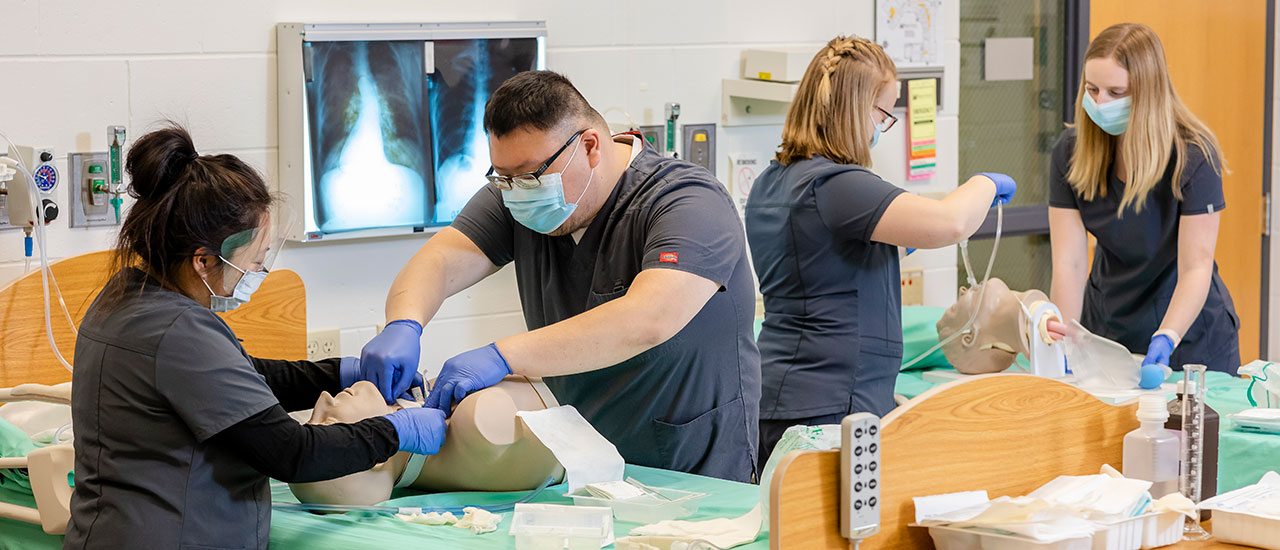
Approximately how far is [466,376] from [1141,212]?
1.79 meters

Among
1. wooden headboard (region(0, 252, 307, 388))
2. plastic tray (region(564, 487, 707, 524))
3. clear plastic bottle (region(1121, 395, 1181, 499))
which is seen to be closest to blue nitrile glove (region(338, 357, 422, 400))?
plastic tray (region(564, 487, 707, 524))

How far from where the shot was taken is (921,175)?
12.4ft

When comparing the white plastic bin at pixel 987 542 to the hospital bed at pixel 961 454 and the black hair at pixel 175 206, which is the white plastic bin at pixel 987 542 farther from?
the black hair at pixel 175 206

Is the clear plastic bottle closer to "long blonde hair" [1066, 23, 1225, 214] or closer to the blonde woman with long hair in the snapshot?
the blonde woman with long hair

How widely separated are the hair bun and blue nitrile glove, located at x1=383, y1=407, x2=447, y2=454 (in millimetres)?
414

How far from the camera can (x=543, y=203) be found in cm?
197

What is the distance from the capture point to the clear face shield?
1571 mm

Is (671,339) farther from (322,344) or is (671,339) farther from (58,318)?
(58,318)

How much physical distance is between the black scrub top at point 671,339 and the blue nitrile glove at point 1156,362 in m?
1.01

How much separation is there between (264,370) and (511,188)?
47 cm

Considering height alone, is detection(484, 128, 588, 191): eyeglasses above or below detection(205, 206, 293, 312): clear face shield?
above

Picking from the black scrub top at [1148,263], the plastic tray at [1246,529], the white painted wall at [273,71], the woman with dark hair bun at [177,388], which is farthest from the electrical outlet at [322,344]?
the plastic tray at [1246,529]

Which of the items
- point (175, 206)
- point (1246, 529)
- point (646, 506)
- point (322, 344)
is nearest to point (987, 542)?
point (1246, 529)

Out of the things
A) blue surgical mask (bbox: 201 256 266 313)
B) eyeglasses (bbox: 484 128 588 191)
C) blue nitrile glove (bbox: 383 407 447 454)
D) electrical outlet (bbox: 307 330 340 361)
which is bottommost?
electrical outlet (bbox: 307 330 340 361)
